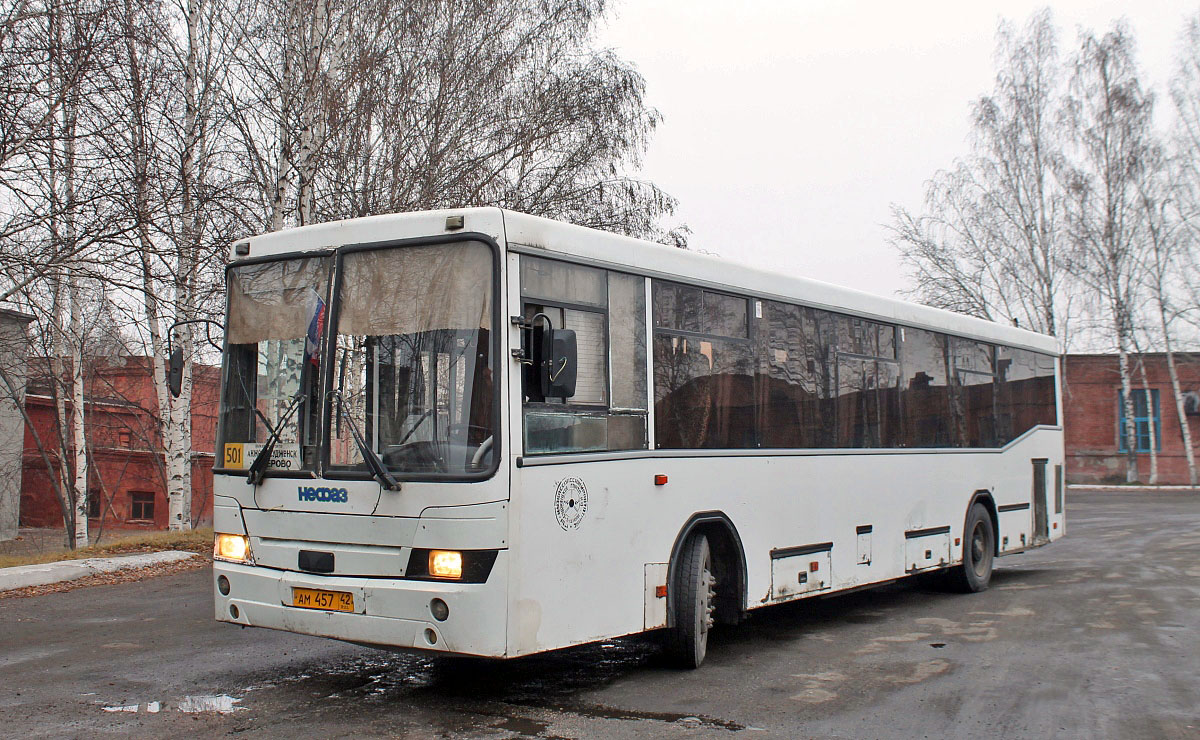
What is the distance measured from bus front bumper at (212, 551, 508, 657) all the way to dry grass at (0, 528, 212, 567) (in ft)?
30.1

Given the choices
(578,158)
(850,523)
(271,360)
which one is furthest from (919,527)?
(578,158)

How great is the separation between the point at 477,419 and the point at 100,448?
131ft

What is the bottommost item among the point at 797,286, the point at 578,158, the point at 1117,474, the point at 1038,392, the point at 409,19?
the point at 1117,474

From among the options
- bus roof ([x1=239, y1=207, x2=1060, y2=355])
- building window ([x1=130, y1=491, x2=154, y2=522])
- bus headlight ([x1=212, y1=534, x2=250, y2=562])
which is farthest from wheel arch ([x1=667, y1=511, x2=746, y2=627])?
building window ([x1=130, y1=491, x2=154, y2=522])

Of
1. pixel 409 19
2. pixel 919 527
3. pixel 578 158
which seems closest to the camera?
pixel 919 527

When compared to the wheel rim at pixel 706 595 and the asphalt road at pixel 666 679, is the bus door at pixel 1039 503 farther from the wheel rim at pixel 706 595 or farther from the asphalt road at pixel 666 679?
the wheel rim at pixel 706 595

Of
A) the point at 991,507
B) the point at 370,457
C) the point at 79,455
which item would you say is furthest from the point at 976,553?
the point at 79,455

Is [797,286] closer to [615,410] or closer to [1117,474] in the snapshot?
[615,410]

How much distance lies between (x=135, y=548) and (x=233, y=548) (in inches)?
390

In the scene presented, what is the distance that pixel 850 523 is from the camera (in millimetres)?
9750

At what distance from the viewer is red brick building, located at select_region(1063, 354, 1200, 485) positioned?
4262 centimetres

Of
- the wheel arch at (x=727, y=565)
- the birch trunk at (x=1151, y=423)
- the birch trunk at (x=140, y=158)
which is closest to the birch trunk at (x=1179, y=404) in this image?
the birch trunk at (x=1151, y=423)

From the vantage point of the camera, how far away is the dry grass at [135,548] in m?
14.4

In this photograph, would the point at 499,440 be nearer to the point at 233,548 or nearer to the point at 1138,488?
the point at 233,548
